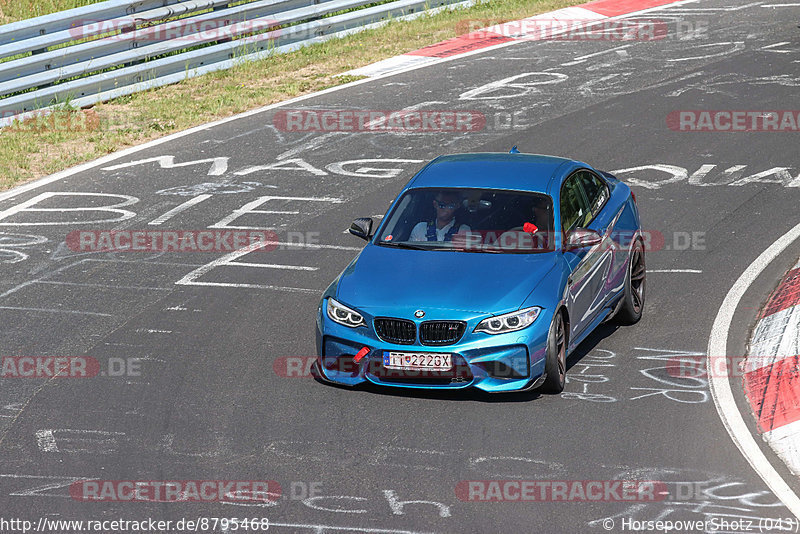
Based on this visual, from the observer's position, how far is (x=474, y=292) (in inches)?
349

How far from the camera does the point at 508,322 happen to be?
8680mm

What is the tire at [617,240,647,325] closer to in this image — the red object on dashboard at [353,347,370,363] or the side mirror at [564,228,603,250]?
the side mirror at [564,228,603,250]

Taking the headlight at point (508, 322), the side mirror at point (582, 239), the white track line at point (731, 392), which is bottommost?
the white track line at point (731, 392)

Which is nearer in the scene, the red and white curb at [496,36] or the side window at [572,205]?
the side window at [572,205]

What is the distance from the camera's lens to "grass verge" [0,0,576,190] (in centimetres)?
1639

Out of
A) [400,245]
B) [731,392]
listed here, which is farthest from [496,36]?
[731,392]

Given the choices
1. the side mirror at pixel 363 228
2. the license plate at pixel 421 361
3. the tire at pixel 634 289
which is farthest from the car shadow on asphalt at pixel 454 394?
the tire at pixel 634 289

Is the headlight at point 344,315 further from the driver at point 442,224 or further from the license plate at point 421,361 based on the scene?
the driver at point 442,224

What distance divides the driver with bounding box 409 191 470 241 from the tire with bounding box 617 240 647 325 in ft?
5.67

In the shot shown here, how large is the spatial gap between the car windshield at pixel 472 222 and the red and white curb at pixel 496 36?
35.0 ft

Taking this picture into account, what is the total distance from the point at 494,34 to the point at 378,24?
232 centimetres

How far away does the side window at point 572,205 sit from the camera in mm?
9944

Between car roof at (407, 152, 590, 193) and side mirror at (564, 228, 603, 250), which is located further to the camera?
car roof at (407, 152, 590, 193)

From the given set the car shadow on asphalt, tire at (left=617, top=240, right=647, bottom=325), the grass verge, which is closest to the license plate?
the car shadow on asphalt
